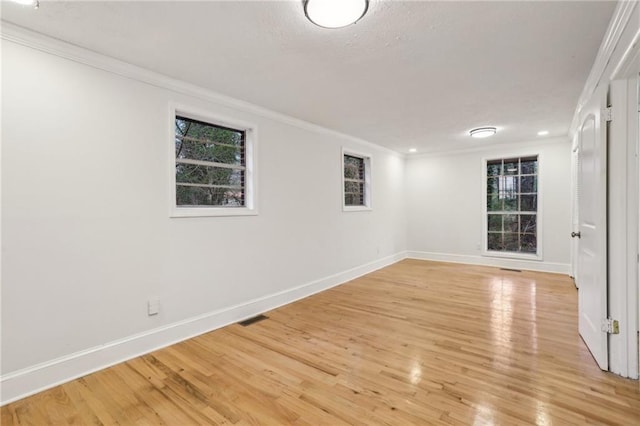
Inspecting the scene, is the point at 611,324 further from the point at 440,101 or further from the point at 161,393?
the point at 161,393

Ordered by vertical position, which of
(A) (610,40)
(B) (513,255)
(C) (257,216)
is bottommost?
(B) (513,255)

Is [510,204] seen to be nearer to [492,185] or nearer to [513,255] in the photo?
[492,185]

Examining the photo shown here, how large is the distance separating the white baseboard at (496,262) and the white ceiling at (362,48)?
10.3 feet

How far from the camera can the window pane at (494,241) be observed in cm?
607

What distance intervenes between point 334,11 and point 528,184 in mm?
5601

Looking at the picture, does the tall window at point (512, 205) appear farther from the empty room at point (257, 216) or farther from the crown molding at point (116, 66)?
the crown molding at point (116, 66)

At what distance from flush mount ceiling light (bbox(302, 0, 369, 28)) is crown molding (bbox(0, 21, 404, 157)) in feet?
5.21

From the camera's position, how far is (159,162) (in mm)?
2703

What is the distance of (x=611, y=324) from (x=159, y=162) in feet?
12.4

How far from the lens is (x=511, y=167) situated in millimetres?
5887

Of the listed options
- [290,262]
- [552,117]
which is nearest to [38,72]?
[290,262]

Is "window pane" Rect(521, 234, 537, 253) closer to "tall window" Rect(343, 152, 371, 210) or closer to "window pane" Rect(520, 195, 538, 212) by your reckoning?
"window pane" Rect(520, 195, 538, 212)

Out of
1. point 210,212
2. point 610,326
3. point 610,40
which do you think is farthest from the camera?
point 210,212

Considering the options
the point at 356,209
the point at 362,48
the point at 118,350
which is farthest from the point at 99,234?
the point at 356,209
